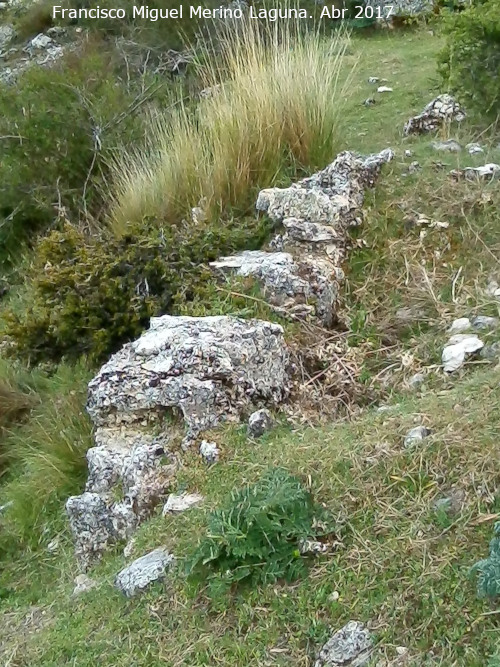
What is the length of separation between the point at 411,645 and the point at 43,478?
5.94 ft

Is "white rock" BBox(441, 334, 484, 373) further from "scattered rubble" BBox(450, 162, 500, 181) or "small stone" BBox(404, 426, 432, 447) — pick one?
"scattered rubble" BBox(450, 162, 500, 181)

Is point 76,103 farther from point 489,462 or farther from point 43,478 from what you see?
point 489,462

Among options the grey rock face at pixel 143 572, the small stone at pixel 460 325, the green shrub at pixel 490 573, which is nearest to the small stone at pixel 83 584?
the grey rock face at pixel 143 572

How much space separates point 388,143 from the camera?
5426mm

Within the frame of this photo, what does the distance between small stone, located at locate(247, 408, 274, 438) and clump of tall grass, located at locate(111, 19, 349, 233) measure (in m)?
1.84

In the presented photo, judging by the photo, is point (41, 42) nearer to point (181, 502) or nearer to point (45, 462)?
point (45, 462)

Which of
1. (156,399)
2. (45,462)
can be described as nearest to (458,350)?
(156,399)

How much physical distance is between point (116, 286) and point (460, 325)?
63.5 inches

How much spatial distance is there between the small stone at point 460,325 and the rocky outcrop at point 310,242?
21.1 inches

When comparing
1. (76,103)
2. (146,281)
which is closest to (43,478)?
(146,281)

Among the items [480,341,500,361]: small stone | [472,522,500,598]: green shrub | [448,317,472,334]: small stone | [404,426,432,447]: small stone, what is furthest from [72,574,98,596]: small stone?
[448,317,472,334]: small stone

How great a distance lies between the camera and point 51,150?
6.06 meters

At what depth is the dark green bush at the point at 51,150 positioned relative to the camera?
600 cm

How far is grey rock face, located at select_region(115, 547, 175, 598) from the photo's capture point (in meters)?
2.41
